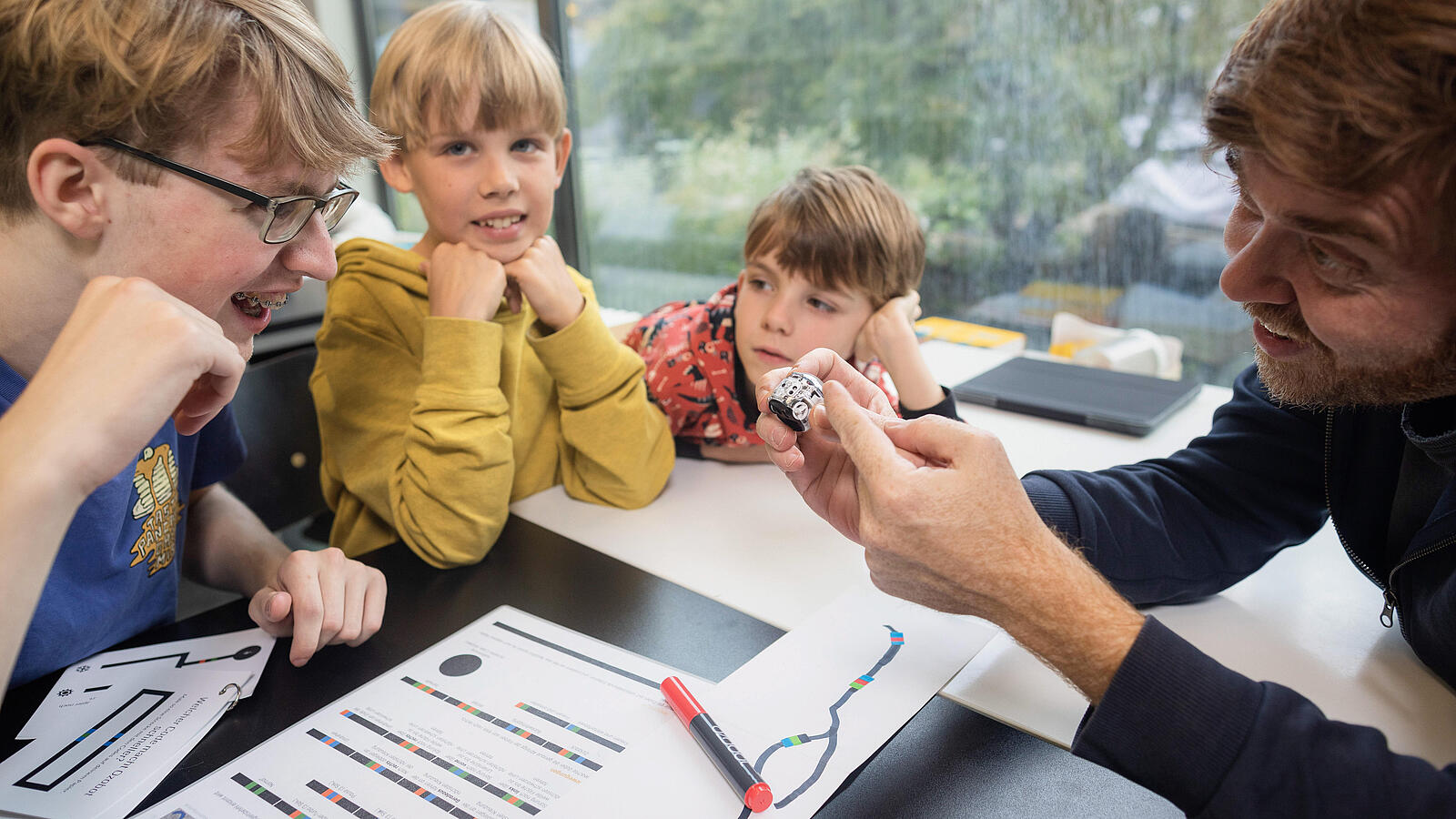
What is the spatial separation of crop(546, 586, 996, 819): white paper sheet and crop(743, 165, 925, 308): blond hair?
600 millimetres

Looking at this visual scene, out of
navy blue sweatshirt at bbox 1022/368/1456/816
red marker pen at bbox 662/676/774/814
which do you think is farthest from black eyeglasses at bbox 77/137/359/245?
navy blue sweatshirt at bbox 1022/368/1456/816

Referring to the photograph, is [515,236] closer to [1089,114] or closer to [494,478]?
[494,478]

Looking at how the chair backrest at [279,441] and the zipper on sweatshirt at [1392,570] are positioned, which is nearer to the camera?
the zipper on sweatshirt at [1392,570]

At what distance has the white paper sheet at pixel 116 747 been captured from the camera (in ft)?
2.30

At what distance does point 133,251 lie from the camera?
2.55 feet

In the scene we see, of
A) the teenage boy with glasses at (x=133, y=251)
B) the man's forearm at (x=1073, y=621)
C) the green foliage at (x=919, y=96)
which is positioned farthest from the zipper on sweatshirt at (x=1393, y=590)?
the green foliage at (x=919, y=96)

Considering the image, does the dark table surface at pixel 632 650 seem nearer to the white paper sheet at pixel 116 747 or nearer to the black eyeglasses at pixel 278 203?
the white paper sheet at pixel 116 747

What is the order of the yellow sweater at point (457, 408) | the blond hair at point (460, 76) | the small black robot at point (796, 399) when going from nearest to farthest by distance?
the small black robot at point (796, 399)
the yellow sweater at point (457, 408)
the blond hair at point (460, 76)

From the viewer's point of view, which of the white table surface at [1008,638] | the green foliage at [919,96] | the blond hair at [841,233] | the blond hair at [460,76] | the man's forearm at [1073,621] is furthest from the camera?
the green foliage at [919,96]

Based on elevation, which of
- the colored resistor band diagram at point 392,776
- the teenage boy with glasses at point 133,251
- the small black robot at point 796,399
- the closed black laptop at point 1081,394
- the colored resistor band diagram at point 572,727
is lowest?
the closed black laptop at point 1081,394

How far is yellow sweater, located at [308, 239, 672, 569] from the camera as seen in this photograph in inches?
46.9

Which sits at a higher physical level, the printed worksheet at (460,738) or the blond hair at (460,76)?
the blond hair at (460,76)

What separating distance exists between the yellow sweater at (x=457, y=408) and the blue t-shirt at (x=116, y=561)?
0.22m

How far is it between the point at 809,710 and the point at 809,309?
2.54 ft
